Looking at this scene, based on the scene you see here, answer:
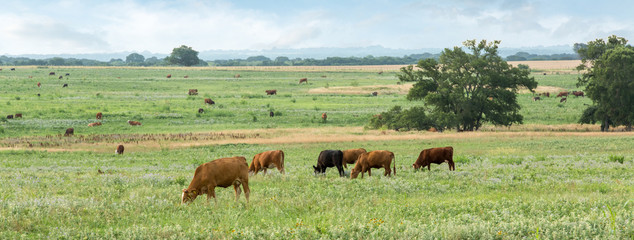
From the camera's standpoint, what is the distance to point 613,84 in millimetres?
48469

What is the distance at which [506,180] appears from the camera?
18047 millimetres

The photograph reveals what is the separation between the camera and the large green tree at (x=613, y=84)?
1902 inches

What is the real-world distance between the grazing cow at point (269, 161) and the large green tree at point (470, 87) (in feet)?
99.8

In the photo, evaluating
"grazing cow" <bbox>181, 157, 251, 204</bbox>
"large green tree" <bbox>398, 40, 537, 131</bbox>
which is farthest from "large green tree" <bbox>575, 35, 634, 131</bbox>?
"grazing cow" <bbox>181, 157, 251, 204</bbox>

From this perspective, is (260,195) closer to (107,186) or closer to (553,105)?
(107,186)

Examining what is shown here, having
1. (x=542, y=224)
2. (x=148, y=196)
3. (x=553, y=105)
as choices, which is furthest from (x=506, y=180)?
(x=553, y=105)

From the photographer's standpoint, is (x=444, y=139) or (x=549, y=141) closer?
(x=549, y=141)

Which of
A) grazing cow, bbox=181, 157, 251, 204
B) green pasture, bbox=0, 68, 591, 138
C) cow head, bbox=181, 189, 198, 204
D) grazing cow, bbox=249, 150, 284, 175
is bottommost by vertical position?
green pasture, bbox=0, 68, 591, 138

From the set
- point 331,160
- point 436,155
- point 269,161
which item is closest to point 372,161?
point 331,160

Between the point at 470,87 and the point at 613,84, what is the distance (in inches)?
492

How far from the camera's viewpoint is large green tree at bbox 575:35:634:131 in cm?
4831

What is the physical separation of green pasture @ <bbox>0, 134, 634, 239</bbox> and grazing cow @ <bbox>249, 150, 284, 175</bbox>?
3.89 feet

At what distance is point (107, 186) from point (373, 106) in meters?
58.3

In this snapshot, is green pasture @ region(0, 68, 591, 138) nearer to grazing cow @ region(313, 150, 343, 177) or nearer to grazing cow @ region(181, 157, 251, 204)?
grazing cow @ region(313, 150, 343, 177)
